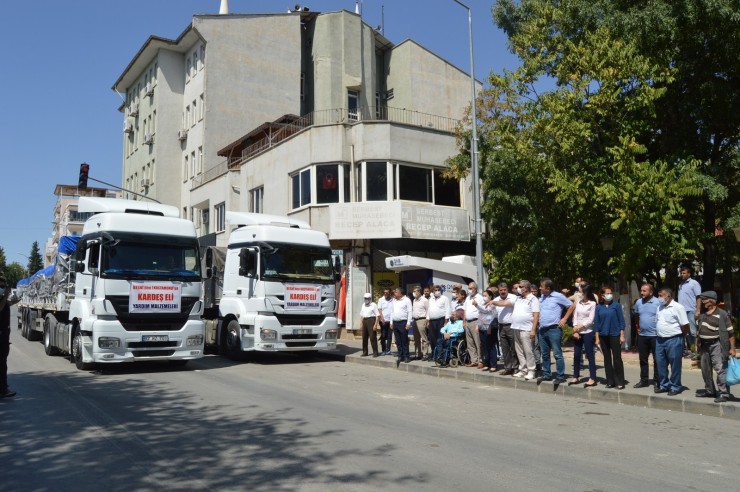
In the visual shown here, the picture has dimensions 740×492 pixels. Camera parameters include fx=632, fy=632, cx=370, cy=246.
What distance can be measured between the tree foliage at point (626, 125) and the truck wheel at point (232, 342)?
8.71 meters

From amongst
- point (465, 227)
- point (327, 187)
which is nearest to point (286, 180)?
point (327, 187)

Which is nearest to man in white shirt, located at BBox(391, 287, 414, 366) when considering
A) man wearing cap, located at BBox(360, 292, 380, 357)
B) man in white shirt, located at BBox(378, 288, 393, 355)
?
man in white shirt, located at BBox(378, 288, 393, 355)

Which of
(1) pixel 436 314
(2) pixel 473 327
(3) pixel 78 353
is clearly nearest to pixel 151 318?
(3) pixel 78 353

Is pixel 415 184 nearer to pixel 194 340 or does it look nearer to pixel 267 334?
pixel 267 334

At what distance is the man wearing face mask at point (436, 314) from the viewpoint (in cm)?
1484

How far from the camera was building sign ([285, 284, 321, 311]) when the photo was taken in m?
15.4

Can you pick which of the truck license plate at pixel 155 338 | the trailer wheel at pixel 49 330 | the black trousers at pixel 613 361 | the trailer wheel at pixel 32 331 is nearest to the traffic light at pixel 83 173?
the trailer wheel at pixel 32 331

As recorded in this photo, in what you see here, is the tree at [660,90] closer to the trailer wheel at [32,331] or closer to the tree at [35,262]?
the trailer wheel at [32,331]

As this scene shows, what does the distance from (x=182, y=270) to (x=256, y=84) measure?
26580 mm

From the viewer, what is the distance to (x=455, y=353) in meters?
14.4

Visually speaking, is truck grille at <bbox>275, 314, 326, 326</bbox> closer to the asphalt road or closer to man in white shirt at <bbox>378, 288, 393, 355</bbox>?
man in white shirt at <bbox>378, 288, 393, 355</bbox>

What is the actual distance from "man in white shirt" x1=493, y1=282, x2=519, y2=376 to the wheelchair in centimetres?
163

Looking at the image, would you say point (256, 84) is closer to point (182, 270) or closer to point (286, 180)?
point (286, 180)

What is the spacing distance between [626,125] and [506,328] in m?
6.69
